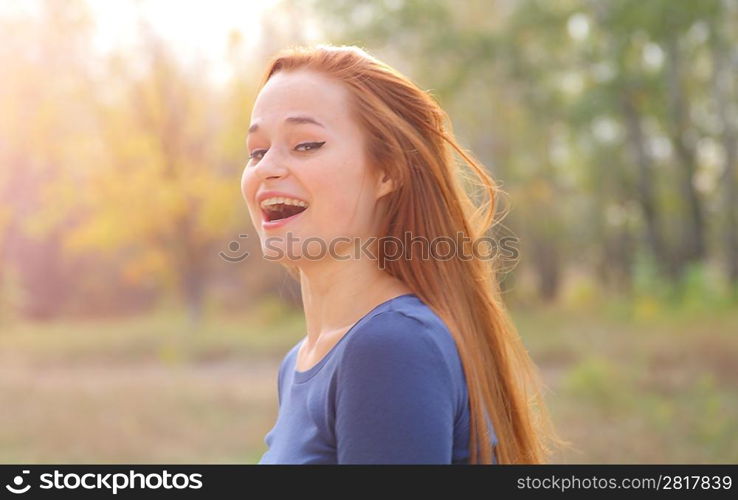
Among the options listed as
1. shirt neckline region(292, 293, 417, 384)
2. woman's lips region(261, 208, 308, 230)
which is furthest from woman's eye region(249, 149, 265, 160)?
shirt neckline region(292, 293, 417, 384)

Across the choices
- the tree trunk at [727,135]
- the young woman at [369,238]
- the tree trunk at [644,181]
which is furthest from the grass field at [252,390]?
the young woman at [369,238]

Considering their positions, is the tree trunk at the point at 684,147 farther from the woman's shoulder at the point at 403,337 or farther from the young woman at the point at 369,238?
the woman's shoulder at the point at 403,337

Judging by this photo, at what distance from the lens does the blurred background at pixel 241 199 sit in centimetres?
686

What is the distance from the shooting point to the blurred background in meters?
6.86

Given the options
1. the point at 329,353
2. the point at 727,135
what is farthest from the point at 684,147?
the point at 329,353

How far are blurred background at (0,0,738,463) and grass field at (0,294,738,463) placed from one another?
34 millimetres

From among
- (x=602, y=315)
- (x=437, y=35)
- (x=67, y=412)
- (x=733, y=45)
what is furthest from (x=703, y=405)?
(x=733, y=45)

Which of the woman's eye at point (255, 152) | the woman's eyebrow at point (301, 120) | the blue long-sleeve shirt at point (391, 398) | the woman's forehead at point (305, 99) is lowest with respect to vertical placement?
the blue long-sleeve shirt at point (391, 398)

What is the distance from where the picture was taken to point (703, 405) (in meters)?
6.17

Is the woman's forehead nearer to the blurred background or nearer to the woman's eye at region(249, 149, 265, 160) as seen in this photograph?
the woman's eye at region(249, 149, 265, 160)

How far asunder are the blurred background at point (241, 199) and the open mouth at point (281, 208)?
16.4 ft

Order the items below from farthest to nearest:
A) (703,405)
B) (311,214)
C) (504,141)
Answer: (504,141)
(703,405)
(311,214)
